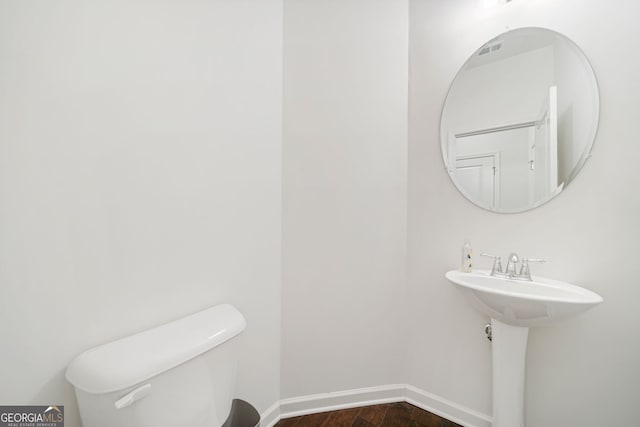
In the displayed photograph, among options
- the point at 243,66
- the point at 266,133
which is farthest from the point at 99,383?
the point at 243,66

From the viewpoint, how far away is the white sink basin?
3.21ft

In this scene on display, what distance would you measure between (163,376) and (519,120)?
1792 mm

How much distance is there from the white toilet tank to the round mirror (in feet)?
4.59

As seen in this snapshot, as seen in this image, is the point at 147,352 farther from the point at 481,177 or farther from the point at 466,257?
the point at 481,177

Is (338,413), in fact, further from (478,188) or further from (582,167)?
(582,167)

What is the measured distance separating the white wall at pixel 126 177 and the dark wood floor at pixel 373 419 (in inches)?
10.8

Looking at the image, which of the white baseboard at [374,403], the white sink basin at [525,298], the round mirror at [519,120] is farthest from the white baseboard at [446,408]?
the round mirror at [519,120]

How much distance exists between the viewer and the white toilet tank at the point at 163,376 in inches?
26.1

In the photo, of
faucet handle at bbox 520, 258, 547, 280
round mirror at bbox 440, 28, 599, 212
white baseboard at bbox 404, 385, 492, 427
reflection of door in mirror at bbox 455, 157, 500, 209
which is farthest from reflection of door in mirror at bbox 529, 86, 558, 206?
white baseboard at bbox 404, 385, 492, 427

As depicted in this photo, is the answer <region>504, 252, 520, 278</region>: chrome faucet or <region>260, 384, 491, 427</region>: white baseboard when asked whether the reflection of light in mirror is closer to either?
<region>504, 252, 520, 278</region>: chrome faucet

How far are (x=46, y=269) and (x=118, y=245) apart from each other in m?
0.17

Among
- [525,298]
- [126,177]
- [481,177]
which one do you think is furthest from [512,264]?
[126,177]

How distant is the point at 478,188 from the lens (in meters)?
1.44

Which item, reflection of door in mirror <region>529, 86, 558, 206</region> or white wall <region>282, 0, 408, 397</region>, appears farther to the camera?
white wall <region>282, 0, 408, 397</region>
